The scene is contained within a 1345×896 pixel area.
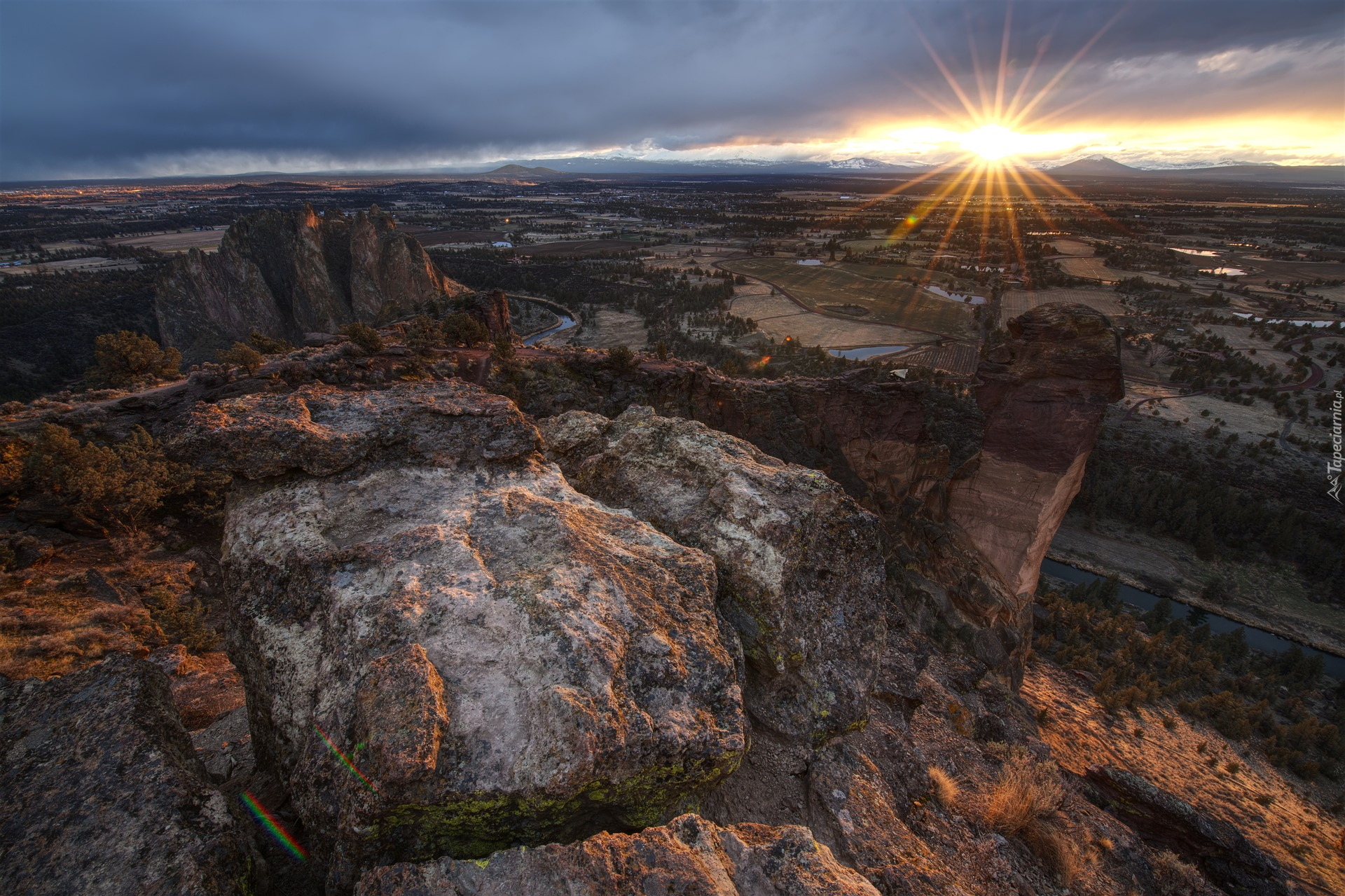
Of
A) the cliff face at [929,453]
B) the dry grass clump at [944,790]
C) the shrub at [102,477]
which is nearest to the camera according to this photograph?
the dry grass clump at [944,790]

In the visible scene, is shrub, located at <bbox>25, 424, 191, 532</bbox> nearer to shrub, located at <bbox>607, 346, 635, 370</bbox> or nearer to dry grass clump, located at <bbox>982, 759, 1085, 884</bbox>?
shrub, located at <bbox>607, 346, 635, 370</bbox>

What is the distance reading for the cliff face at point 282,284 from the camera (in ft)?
181

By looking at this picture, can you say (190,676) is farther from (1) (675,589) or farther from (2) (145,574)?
(1) (675,589)

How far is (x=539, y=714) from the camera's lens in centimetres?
515

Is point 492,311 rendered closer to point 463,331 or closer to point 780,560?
point 463,331

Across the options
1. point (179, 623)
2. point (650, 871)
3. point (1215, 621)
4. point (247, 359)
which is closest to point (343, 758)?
point (650, 871)

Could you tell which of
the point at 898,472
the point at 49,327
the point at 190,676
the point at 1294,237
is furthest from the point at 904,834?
the point at 1294,237

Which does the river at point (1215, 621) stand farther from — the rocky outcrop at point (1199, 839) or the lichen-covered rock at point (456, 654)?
the lichen-covered rock at point (456, 654)

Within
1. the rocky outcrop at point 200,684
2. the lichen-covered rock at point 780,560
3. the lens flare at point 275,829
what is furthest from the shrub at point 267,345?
the lens flare at point 275,829

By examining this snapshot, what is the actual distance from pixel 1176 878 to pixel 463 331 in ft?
98.7

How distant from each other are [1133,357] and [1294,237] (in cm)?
16592

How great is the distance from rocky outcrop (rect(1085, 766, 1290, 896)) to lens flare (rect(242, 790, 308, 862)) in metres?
16.3

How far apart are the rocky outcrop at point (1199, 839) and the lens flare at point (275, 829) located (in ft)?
53.4

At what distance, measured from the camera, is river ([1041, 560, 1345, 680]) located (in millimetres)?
28094
